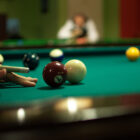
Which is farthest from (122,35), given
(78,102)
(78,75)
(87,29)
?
(78,102)

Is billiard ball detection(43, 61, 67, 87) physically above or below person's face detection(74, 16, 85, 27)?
below

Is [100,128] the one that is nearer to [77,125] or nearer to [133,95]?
[77,125]

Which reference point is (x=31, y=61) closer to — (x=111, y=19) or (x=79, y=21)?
(x=79, y=21)

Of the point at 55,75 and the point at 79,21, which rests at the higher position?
the point at 79,21

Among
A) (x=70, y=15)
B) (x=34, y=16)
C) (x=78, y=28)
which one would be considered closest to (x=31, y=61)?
(x=78, y=28)

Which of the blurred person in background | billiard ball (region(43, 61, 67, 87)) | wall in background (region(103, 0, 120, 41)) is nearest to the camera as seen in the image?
billiard ball (region(43, 61, 67, 87))

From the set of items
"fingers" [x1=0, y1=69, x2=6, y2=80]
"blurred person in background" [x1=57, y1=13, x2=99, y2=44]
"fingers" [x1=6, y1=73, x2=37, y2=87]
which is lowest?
"fingers" [x1=6, y1=73, x2=37, y2=87]

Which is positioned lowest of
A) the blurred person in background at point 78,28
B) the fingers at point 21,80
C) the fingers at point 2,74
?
the fingers at point 21,80

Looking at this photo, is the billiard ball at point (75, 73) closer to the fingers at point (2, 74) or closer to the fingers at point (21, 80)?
the fingers at point (21, 80)

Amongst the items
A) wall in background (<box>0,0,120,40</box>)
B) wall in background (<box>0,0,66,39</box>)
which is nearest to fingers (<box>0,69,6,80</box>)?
wall in background (<box>0,0,120,40</box>)

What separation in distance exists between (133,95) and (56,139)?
0.97ft

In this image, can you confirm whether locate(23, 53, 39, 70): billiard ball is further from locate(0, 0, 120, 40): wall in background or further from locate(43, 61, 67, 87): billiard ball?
locate(0, 0, 120, 40): wall in background

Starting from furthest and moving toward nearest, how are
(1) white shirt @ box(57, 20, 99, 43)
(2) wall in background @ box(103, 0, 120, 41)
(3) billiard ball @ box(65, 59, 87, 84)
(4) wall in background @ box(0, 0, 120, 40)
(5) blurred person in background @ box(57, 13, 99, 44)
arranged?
1. (2) wall in background @ box(103, 0, 120, 41)
2. (4) wall in background @ box(0, 0, 120, 40)
3. (1) white shirt @ box(57, 20, 99, 43)
4. (5) blurred person in background @ box(57, 13, 99, 44)
5. (3) billiard ball @ box(65, 59, 87, 84)

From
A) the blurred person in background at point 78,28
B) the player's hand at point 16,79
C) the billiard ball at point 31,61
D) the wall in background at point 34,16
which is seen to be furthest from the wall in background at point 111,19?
the player's hand at point 16,79
